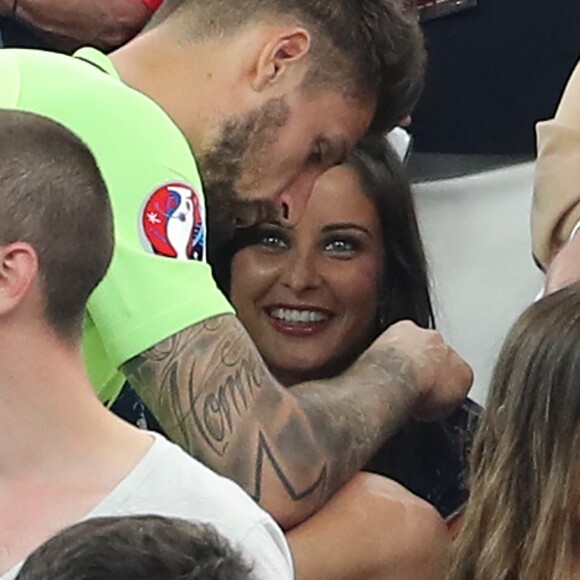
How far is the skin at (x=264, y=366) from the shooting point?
163 centimetres

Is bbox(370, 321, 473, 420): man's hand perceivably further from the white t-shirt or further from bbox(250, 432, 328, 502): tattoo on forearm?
the white t-shirt

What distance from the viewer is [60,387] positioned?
146 cm

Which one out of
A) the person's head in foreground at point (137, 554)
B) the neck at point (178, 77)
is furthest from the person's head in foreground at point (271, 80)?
the person's head in foreground at point (137, 554)

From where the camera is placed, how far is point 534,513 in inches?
69.9

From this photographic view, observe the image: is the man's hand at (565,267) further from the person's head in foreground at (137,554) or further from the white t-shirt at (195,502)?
the person's head in foreground at (137,554)

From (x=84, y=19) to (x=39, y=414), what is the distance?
4.45ft

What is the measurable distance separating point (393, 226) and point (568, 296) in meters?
0.94

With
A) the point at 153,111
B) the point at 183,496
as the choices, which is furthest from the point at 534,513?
the point at 153,111

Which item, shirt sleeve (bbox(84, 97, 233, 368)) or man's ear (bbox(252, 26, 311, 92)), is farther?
man's ear (bbox(252, 26, 311, 92))

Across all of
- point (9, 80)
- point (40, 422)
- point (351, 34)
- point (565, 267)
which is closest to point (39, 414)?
point (40, 422)

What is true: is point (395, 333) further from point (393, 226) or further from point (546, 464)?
point (393, 226)

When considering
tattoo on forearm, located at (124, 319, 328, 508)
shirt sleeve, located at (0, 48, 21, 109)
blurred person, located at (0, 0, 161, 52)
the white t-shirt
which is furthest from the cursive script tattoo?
blurred person, located at (0, 0, 161, 52)

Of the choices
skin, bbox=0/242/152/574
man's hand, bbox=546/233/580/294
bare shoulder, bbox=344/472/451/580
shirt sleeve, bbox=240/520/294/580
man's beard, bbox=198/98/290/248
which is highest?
man's beard, bbox=198/98/290/248

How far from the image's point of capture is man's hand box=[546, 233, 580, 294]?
7.19 feet
